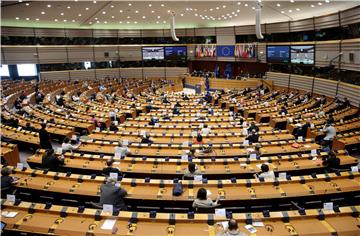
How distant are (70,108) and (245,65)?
24113 mm

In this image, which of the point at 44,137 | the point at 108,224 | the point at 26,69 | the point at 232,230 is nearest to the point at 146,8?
the point at 44,137

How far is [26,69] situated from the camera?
36000 millimetres

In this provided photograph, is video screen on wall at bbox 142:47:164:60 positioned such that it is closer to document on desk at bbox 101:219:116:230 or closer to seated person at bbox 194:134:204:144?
seated person at bbox 194:134:204:144

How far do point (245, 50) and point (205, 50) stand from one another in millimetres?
6059

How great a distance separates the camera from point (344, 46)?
22078mm

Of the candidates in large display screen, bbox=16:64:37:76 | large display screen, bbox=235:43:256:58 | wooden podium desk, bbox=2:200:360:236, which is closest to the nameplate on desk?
wooden podium desk, bbox=2:200:360:236

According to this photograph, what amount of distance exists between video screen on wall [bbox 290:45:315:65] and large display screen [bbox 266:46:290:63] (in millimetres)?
745

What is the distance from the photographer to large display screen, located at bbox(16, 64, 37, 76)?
117 ft

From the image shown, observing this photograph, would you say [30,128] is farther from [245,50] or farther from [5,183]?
[245,50]

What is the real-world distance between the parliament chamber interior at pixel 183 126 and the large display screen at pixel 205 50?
9.3 inches

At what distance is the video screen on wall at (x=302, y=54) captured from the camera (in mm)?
26781

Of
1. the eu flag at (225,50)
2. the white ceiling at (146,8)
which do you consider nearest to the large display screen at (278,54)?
the white ceiling at (146,8)

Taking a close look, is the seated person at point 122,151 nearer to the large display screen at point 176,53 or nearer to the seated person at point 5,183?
the seated person at point 5,183

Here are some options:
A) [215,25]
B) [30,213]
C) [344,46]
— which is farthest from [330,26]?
[30,213]
